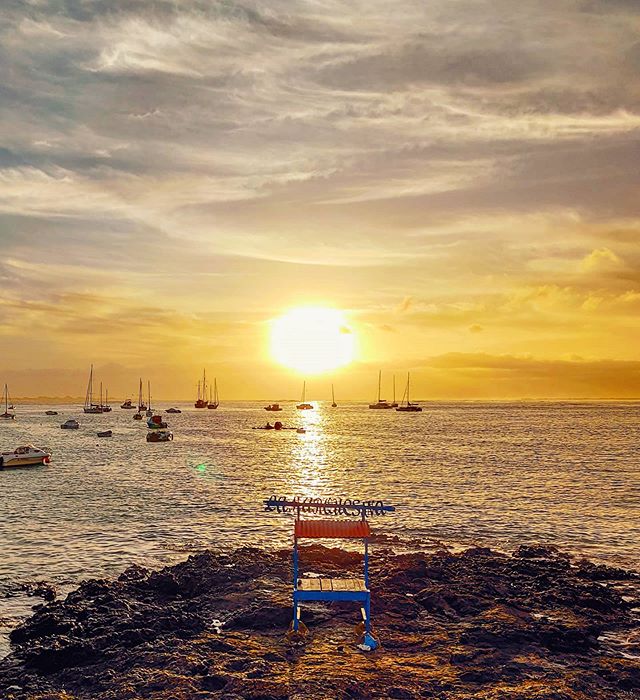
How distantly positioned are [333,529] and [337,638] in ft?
9.51

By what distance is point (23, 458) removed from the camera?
6631cm

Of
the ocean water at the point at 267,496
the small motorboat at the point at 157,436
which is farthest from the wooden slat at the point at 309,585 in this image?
the small motorboat at the point at 157,436

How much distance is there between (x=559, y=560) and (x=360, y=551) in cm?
846

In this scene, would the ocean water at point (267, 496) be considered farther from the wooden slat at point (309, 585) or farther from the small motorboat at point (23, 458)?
the wooden slat at point (309, 585)

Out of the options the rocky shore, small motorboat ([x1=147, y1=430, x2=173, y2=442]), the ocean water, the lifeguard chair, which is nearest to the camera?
the rocky shore

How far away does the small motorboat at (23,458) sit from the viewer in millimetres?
65812

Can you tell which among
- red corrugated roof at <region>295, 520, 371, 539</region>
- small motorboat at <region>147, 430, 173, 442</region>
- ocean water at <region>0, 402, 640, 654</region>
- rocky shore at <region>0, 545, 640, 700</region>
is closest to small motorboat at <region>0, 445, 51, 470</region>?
ocean water at <region>0, 402, 640, 654</region>

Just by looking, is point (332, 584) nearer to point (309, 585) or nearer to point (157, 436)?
point (309, 585)

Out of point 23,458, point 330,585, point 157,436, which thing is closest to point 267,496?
point 330,585

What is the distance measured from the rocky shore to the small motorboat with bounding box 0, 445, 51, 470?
49240 mm

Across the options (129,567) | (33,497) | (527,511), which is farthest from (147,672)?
(33,497)

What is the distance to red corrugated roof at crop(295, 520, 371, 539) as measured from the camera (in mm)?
16875

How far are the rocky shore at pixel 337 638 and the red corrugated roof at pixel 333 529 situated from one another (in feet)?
9.17

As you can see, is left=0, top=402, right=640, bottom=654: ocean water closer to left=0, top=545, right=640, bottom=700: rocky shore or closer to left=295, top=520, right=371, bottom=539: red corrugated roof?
left=0, top=545, right=640, bottom=700: rocky shore
